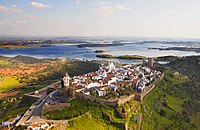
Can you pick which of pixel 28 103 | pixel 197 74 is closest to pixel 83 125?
pixel 28 103

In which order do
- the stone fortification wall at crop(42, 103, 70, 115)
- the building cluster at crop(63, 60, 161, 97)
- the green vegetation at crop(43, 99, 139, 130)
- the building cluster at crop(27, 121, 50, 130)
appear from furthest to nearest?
1. the building cluster at crop(63, 60, 161, 97)
2. the stone fortification wall at crop(42, 103, 70, 115)
3. the green vegetation at crop(43, 99, 139, 130)
4. the building cluster at crop(27, 121, 50, 130)

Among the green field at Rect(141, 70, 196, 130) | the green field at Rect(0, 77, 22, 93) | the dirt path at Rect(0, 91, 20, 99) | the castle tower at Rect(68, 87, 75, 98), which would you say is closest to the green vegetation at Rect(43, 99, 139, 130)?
the castle tower at Rect(68, 87, 75, 98)

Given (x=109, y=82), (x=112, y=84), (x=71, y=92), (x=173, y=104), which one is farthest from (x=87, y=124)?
(x=173, y=104)

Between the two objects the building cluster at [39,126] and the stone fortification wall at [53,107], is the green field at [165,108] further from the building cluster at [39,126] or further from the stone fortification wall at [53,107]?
the building cluster at [39,126]

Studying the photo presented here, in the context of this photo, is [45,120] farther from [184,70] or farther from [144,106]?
[184,70]

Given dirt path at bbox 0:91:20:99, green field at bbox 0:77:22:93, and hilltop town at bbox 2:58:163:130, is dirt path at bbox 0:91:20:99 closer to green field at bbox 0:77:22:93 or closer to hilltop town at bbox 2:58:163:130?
green field at bbox 0:77:22:93

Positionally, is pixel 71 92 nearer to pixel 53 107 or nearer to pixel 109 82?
pixel 53 107

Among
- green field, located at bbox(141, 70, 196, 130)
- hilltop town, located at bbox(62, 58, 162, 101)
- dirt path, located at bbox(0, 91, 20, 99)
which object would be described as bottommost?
dirt path, located at bbox(0, 91, 20, 99)

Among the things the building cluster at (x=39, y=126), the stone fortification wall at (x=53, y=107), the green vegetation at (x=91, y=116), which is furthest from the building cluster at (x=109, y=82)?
the building cluster at (x=39, y=126)

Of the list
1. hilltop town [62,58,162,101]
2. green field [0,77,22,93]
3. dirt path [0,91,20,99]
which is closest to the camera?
hilltop town [62,58,162,101]

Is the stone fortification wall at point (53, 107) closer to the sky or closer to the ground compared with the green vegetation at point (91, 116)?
closer to the sky
